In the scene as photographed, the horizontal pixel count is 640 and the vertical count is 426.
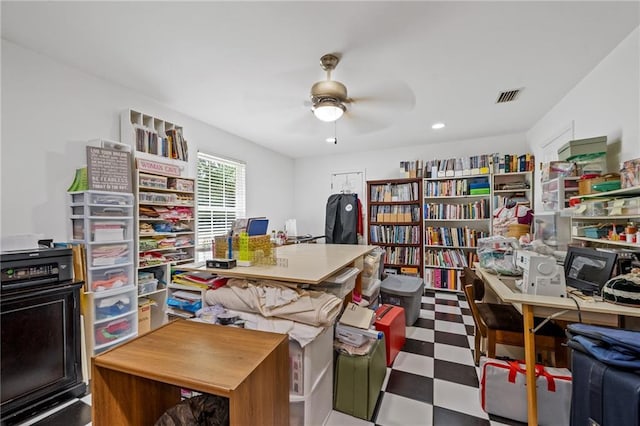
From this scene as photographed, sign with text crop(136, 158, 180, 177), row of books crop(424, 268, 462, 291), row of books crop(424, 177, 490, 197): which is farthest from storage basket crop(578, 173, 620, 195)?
sign with text crop(136, 158, 180, 177)

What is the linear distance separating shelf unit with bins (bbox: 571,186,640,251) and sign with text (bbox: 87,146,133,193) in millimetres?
3653

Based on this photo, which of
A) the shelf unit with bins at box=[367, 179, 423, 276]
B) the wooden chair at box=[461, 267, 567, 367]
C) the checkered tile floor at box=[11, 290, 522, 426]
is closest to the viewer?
the checkered tile floor at box=[11, 290, 522, 426]

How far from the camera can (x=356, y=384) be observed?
1.55 metres

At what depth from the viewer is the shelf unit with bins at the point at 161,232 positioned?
8.14 feet

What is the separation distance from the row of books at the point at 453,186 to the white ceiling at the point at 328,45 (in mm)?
1309

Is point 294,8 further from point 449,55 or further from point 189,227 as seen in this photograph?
point 189,227

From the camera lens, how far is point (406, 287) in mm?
2865

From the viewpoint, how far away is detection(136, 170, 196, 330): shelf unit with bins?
8.14ft

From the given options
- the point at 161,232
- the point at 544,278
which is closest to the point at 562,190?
the point at 544,278

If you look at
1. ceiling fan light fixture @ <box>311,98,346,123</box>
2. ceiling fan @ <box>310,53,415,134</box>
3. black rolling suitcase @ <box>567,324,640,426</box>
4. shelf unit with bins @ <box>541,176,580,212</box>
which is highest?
ceiling fan @ <box>310,53,415,134</box>

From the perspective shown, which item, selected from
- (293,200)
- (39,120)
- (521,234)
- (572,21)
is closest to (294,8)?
(572,21)

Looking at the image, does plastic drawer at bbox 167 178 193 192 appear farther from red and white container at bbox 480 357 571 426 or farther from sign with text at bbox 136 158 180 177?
red and white container at bbox 480 357 571 426

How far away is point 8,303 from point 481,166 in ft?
16.3

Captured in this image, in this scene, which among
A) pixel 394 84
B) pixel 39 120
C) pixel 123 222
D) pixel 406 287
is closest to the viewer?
pixel 394 84
